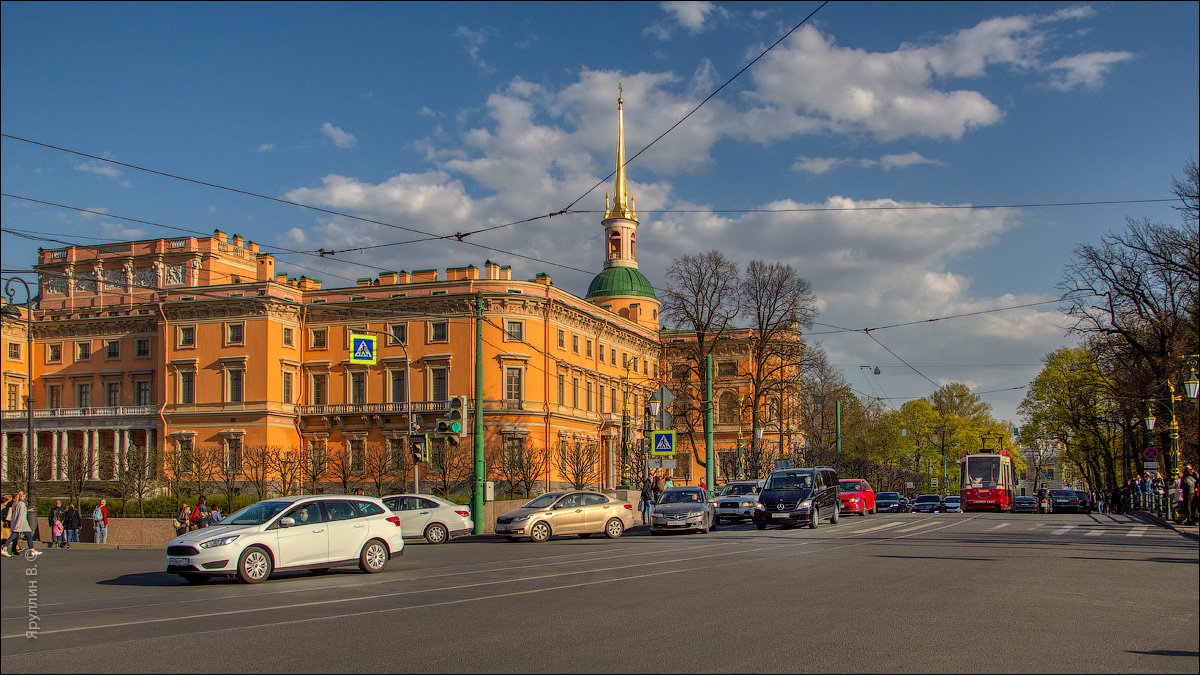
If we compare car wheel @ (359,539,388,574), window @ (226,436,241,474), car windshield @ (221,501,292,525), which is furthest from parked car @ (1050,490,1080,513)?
car windshield @ (221,501,292,525)

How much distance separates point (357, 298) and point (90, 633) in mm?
60012

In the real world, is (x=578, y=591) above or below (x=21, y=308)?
below

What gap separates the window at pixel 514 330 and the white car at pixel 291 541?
47455mm

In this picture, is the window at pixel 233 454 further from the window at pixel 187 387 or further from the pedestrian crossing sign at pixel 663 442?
the pedestrian crossing sign at pixel 663 442

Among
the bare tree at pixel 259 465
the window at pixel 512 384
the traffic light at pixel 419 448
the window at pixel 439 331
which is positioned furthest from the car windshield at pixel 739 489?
the window at pixel 439 331

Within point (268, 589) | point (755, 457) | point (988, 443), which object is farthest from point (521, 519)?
point (988, 443)

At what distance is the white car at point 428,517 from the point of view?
1130 inches

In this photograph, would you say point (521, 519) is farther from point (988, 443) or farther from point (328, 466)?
point (988, 443)

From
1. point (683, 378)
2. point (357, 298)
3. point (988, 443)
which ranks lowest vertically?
point (988, 443)

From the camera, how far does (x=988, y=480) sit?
48812mm

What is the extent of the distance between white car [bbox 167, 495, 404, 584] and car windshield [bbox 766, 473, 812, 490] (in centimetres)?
1580

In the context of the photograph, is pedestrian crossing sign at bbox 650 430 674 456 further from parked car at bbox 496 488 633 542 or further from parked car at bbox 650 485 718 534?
parked car at bbox 496 488 633 542

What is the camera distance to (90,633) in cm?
1089

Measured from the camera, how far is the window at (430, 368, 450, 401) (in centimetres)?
6800
